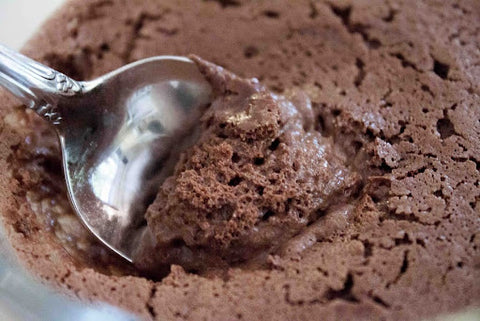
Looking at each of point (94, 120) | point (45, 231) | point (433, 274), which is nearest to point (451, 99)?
point (433, 274)

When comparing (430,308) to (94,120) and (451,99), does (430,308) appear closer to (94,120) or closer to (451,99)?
(451,99)

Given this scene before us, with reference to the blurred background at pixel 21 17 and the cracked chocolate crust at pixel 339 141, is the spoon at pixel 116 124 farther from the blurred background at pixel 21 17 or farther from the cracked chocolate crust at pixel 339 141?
the blurred background at pixel 21 17

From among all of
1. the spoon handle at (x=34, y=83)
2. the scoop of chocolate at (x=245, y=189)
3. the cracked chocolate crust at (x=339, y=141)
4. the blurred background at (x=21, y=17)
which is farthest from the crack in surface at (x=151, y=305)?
the blurred background at (x=21, y=17)

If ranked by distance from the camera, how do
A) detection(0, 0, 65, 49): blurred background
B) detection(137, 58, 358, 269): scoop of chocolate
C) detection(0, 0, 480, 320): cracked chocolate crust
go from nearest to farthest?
detection(0, 0, 480, 320): cracked chocolate crust
detection(137, 58, 358, 269): scoop of chocolate
detection(0, 0, 65, 49): blurred background

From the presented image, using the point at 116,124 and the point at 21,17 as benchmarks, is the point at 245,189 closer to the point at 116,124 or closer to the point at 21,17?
the point at 116,124

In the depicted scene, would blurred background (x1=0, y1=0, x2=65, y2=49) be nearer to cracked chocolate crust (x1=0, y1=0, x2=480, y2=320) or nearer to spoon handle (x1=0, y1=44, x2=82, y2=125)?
cracked chocolate crust (x1=0, y1=0, x2=480, y2=320)

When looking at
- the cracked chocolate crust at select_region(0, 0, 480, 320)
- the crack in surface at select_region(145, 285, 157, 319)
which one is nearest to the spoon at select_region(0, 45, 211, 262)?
the cracked chocolate crust at select_region(0, 0, 480, 320)

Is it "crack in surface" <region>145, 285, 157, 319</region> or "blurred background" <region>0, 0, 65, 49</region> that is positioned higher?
"blurred background" <region>0, 0, 65, 49</region>
